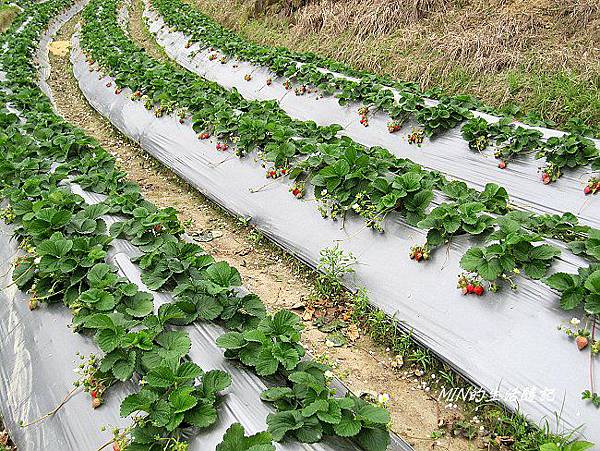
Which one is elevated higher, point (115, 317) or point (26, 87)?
point (115, 317)

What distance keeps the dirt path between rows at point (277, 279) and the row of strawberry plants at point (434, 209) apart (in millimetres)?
688

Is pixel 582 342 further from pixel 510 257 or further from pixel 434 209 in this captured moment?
pixel 434 209

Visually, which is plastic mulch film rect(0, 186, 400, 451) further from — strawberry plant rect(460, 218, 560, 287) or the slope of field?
the slope of field

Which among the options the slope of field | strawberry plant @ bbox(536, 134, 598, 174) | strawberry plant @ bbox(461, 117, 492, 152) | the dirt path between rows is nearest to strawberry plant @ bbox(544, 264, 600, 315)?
the dirt path between rows

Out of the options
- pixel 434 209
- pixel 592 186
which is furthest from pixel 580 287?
pixel 592 186

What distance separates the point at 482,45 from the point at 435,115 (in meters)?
3.08

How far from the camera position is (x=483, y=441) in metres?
2.83

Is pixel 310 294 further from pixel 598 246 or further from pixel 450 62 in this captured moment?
pixel 450 62

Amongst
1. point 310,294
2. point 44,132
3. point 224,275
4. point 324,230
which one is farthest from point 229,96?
point 224,275

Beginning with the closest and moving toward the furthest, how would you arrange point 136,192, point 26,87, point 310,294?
point 310,294 < point 136,192 < point 26,87

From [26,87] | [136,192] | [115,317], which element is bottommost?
[26,87]

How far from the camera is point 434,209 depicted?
364cm

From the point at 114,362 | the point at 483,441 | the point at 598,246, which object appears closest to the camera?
the point at 114,362

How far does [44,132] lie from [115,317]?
4.11 meters
